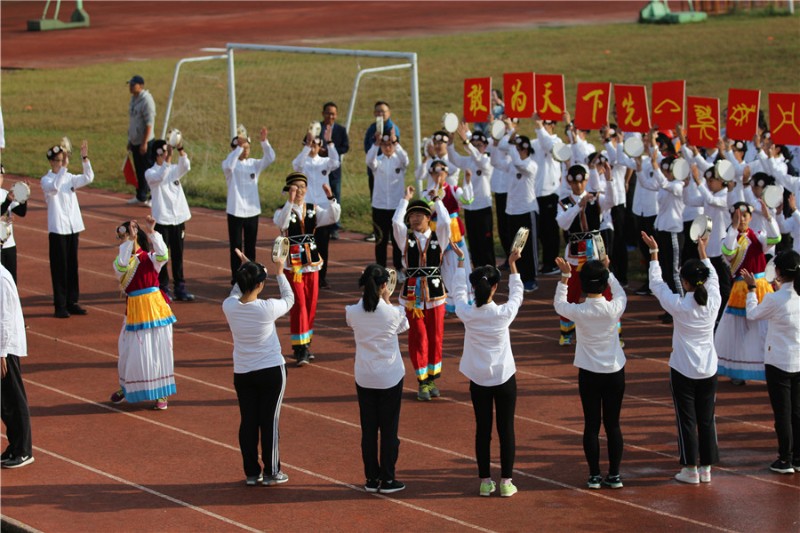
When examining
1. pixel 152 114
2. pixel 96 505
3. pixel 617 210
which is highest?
pixel 152 114

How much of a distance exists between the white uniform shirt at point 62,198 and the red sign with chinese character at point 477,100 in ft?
17.5

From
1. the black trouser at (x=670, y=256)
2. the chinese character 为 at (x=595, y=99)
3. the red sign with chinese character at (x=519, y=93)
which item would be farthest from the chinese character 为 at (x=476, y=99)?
the black trouser at (x=670, y=256)

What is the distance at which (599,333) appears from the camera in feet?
32.5

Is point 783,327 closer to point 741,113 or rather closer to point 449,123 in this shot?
point 741,113

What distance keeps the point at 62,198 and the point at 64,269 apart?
34.4 inches

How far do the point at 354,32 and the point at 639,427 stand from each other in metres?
30.2

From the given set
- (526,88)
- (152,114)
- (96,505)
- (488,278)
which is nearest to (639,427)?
(488,278)

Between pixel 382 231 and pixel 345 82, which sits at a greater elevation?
pixel 345 82

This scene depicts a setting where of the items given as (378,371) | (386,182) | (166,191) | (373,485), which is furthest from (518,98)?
(373,485)

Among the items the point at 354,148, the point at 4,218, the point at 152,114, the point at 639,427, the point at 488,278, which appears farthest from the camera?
the point at 354,148

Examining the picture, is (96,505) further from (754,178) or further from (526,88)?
(526,88)

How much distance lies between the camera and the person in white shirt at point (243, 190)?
1591 centimetres

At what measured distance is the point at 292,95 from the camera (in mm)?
28594

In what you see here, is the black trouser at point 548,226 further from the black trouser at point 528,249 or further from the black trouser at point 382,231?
the black trouser at point 382,231
